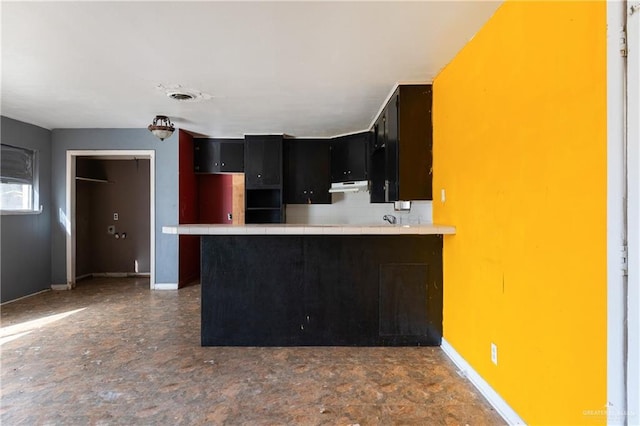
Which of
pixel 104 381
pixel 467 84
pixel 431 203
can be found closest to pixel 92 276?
pixel 104 381

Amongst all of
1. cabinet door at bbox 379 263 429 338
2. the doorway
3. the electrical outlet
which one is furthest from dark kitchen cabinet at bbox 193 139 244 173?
the electrical outlet

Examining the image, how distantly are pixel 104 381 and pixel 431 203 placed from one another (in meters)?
2.98

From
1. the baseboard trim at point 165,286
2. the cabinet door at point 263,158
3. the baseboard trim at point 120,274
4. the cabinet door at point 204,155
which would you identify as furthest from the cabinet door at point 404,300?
the baseboard trim at point 120,274

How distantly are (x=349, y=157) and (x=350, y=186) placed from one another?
1.65 feet

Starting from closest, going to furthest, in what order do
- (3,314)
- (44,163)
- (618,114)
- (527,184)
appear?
(618,114) → (527,184) → (3,314) → (44,163)

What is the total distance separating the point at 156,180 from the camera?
15.7ft

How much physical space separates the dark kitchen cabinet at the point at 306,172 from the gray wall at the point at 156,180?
174 cm

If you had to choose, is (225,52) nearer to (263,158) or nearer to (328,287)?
(328,287)

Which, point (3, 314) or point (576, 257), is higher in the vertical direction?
point (576, 257)

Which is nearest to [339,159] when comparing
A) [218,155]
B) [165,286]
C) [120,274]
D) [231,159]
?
[231,159]

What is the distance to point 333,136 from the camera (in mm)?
5320

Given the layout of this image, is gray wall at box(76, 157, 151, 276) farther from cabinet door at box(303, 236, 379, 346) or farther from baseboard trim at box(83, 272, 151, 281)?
cabinet door at box(303, 236, 379, 346)

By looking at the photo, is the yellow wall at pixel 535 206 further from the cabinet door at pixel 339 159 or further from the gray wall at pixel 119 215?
the gray wall at pixel 119 215

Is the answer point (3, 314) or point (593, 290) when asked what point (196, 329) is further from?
point (593, 290)
